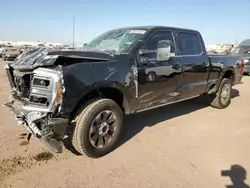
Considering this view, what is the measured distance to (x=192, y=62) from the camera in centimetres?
545

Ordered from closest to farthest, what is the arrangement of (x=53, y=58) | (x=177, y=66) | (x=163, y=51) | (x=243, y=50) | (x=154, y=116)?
(x=53, y=58)
(x=163, y=51)
(x=177, y=66)
(x=154, y=116)
(x=243, y=50)

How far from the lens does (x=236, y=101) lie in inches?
320

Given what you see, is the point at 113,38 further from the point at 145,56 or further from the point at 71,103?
the point at 71,103

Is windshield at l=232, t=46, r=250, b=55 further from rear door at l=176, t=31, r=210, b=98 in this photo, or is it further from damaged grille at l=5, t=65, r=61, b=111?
damaged grille at l=5, t=65, r=61, b=111

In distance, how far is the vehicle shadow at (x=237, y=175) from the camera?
10.3 feet

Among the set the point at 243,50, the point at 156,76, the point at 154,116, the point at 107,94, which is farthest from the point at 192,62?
the point at 243,50

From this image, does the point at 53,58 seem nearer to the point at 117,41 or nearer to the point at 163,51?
the point at 117,41

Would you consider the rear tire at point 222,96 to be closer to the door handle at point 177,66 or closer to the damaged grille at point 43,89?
the door handle at point 177,66

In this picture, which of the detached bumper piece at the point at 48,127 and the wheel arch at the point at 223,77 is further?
the wheel arch at the point at 223,77

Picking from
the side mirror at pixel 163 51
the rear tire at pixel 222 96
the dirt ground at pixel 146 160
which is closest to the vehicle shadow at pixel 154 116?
the dirt ground at pixel 146 160

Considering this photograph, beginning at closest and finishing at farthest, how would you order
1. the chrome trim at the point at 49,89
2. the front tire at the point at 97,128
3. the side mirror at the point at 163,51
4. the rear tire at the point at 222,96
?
the chrome trim at the point at 49,89 < the front tire at the point at 97,128 < the side mirror at the point at 163,51 < the rear tire at the point at 222,96

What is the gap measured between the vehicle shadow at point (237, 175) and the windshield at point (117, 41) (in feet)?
7.87

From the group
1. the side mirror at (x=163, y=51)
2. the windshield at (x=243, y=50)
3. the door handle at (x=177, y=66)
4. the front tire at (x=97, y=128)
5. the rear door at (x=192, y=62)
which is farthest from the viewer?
the windshield at (x=243, y=50)

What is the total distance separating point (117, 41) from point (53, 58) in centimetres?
156
